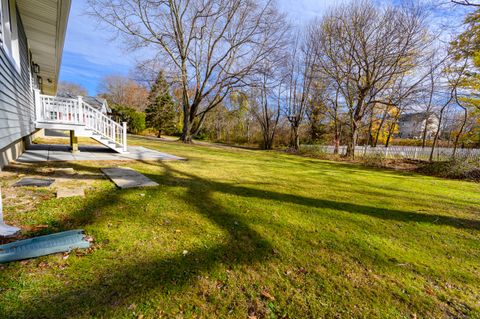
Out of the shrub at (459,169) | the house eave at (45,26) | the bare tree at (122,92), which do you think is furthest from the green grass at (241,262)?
the bare tree at (122,92)

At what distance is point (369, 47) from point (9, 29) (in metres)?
16.2

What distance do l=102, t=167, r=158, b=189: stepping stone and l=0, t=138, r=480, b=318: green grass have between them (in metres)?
0.22

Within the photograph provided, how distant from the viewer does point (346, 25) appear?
13.7m

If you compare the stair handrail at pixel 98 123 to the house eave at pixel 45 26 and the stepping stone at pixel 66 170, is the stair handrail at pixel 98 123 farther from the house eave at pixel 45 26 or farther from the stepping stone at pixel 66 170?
the stepping stone at pixel 66 170

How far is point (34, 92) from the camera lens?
286 inches

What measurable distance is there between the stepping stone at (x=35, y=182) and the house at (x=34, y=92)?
64cm

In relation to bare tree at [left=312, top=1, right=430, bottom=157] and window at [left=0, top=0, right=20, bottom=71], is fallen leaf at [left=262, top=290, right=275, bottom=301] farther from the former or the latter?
bare tree at [left=312, top=1, right=430, bottom=157]

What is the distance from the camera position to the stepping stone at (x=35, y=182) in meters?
3.64

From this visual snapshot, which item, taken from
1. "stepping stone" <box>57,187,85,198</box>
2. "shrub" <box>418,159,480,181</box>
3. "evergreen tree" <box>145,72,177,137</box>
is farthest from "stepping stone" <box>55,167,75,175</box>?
"evergreen tree" <box>145,72,177,137</box>

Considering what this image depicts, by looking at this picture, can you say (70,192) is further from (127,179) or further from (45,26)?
(45,26)

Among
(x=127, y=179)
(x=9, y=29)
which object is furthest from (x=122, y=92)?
(x=127, y=179)

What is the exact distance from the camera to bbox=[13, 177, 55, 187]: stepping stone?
364cm

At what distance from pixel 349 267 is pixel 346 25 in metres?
15.8

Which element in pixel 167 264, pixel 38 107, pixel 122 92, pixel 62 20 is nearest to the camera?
pixel 167 264
